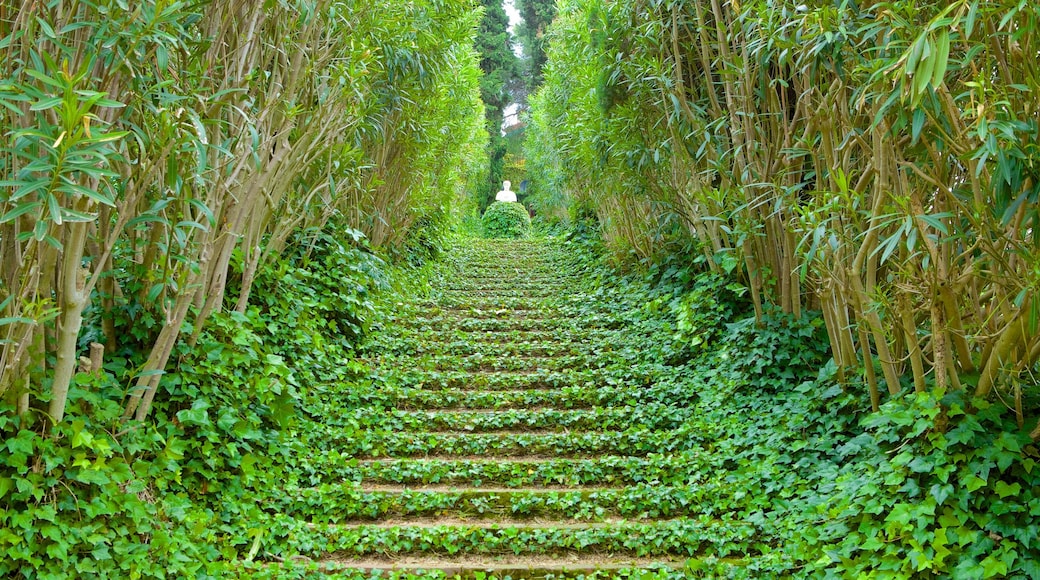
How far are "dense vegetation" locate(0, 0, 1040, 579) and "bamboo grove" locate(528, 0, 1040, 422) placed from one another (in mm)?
24

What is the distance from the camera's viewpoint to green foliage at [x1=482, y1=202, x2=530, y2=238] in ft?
57.8

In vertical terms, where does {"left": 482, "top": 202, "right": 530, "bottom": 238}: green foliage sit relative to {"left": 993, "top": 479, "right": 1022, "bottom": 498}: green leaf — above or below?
above

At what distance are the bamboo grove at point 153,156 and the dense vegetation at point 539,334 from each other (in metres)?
0.02

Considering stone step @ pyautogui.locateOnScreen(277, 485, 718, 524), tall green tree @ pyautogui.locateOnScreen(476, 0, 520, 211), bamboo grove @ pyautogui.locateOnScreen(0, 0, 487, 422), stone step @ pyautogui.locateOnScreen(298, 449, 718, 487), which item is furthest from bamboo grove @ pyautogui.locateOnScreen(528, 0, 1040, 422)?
tall green tree @ pyautogui.locateOnScreen(476, 0, 520, 211)

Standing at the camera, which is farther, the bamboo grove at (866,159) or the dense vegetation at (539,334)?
the dense vegetation at (539,334)

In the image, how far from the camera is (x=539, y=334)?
6.46 m

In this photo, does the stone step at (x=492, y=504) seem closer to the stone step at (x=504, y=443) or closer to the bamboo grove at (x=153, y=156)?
the stone step at (x=504, y=443)

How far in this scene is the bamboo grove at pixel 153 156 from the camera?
221cm

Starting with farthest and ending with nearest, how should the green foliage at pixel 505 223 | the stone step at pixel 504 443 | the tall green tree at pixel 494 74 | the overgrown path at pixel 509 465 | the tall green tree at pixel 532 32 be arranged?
1. the tall green tree at pixel 532 32
2. the tall green tree at pixel 494 74
3. the green foliage at pixel 505 223
4. the stone step at pixel 504 443
5. the overgrown path at pixel 509 465

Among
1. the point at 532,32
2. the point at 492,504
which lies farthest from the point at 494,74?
the point at 492,504

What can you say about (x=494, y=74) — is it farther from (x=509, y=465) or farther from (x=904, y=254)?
(x=904, y=254)

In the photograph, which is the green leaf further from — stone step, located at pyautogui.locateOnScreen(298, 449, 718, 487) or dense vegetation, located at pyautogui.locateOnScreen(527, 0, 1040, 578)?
stone step, located at pyautogui.locateOnScreen(298, 449, 718, 487)

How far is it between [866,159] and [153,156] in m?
3.45

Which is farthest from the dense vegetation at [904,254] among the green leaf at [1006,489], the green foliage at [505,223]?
the green foliage at [505,223]
